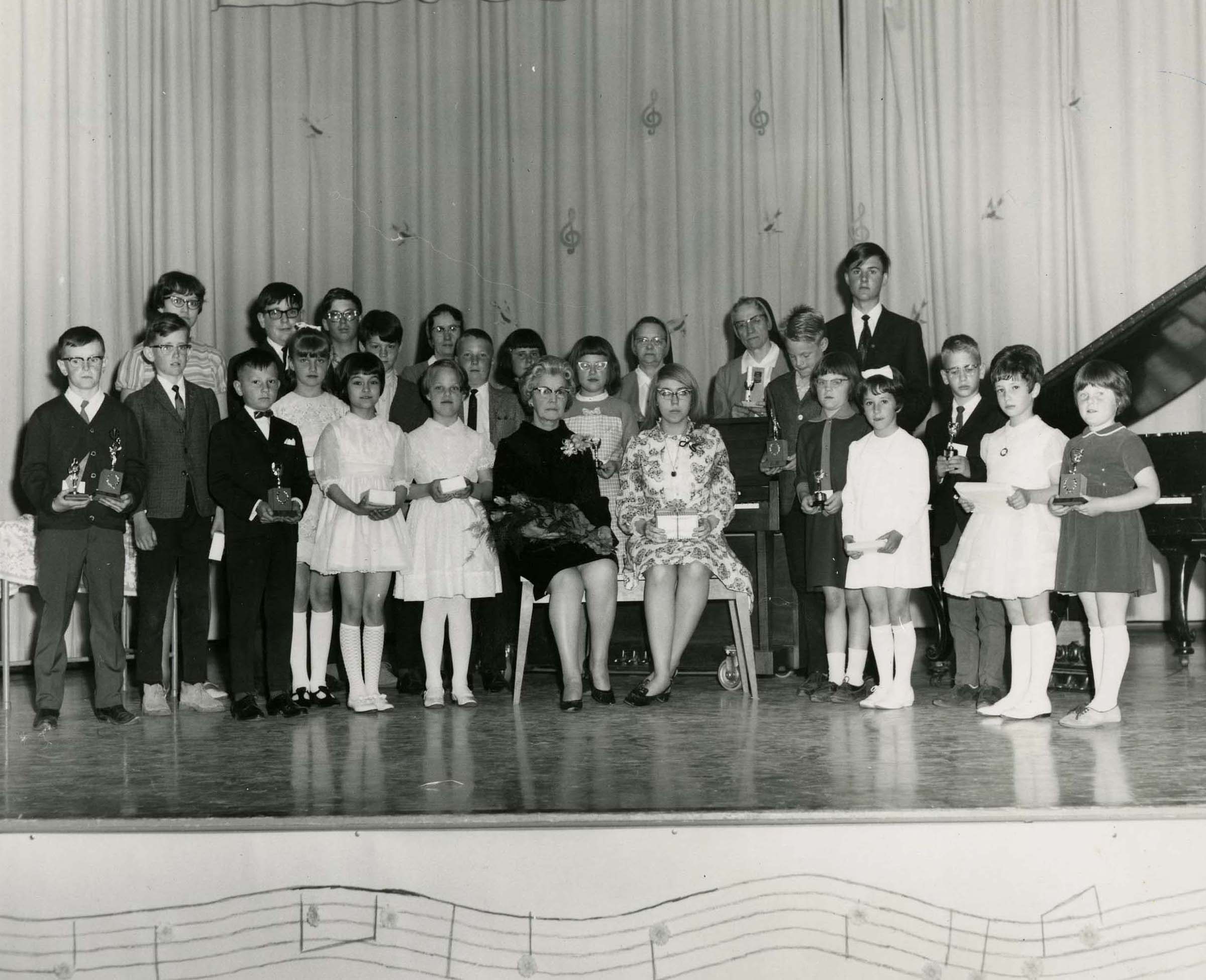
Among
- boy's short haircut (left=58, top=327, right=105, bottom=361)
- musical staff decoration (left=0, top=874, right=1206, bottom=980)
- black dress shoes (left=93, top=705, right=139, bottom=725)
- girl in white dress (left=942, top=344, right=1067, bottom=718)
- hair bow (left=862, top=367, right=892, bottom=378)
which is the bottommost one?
musical staff decoration (left=0, top=874, right=1206, bottom=980)

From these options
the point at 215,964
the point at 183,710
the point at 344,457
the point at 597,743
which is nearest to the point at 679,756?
the point at 597,743

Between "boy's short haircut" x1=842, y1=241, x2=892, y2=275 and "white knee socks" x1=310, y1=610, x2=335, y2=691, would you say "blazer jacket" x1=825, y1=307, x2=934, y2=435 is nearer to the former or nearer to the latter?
"boy's short haircut" x1=842, y1=241, x2=892, y2=275

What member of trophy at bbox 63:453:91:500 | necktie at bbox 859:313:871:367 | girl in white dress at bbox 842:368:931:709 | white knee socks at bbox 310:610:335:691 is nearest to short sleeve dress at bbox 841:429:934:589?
girl in white dress at bbox 842:368:931:709

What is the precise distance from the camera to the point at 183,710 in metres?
4.75

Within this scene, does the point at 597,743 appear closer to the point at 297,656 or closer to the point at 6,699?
the point at 297,656

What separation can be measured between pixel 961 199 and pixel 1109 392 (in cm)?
341

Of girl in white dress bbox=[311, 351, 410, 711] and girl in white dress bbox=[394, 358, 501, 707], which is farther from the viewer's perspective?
girl in white dress bbox=[394, 358, 501, 707]

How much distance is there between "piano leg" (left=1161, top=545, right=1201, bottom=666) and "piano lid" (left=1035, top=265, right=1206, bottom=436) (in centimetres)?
106

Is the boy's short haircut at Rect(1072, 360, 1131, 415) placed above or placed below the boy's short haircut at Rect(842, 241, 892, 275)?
below

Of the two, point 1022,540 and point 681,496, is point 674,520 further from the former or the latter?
point 1022,540

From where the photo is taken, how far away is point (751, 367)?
5527 mm

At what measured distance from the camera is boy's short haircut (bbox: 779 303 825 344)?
501 centimetres

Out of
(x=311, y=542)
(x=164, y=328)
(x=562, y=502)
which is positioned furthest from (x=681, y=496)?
(x=164, y=328)

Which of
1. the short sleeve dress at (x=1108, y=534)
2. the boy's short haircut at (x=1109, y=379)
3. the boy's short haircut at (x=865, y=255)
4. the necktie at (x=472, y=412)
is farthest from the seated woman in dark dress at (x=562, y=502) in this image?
the boy's short haircut at (x=1109, y=379)
